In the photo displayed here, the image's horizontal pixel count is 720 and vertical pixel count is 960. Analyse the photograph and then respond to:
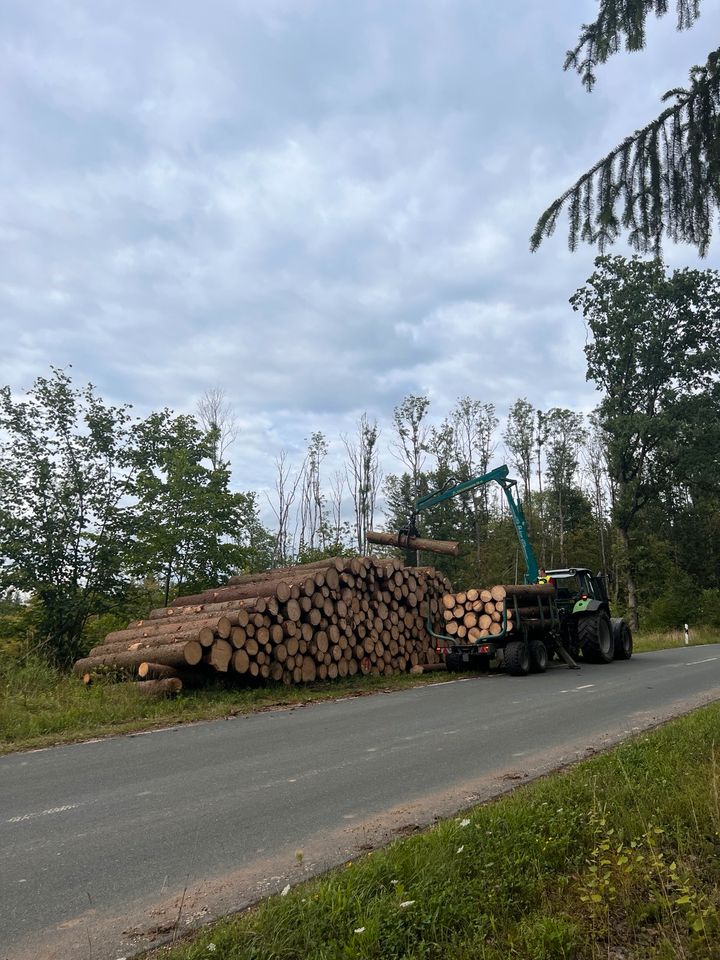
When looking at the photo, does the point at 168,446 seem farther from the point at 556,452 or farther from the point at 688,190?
the point at 556,452

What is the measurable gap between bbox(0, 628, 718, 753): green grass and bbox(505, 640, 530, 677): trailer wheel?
2.61 metres

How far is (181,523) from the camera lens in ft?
55.8

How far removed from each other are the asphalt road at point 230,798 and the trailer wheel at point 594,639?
704 cm

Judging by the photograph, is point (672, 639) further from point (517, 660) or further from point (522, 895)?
point (522, 895)

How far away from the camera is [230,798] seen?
571 cm

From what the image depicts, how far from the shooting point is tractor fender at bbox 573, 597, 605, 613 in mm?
18234

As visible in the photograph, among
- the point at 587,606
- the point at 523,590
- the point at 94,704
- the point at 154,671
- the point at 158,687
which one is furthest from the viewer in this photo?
the point at 587,606

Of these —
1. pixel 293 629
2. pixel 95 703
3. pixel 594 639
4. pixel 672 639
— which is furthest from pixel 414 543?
pixel 672 639

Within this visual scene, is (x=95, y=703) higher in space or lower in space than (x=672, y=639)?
higher

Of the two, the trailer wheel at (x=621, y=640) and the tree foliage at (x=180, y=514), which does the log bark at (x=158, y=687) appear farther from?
the trailer wheel at (x=621, y=640)

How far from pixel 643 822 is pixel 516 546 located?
134ft

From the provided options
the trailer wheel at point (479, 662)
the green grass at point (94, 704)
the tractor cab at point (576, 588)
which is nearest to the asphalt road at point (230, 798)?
the green grass at point (94, 704)

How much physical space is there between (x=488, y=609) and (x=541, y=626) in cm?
152

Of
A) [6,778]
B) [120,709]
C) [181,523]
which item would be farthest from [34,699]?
[181,523]
